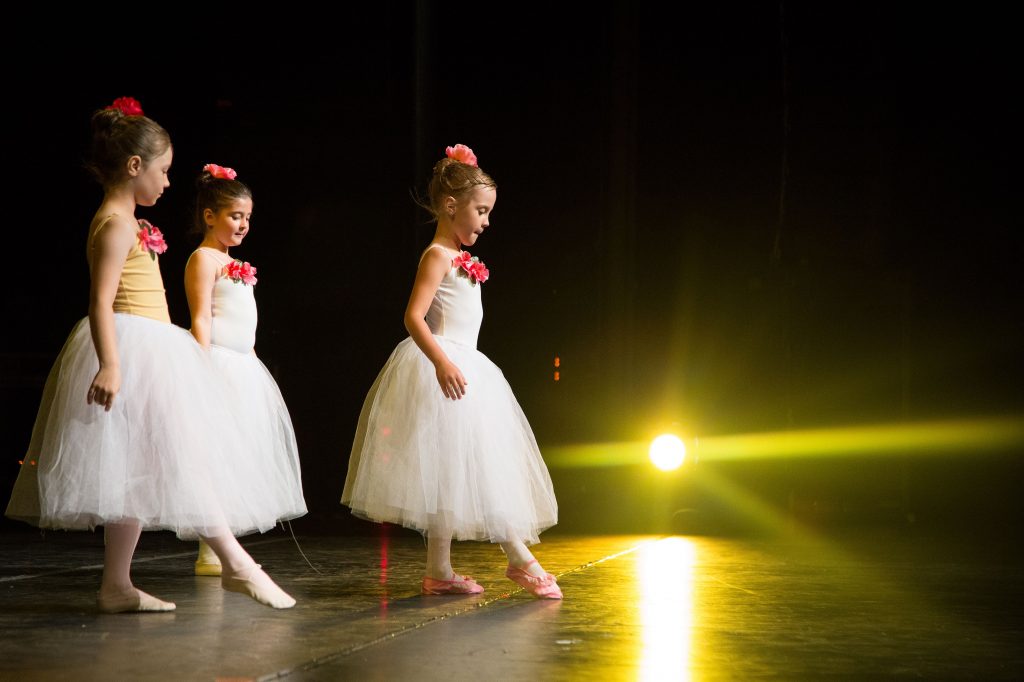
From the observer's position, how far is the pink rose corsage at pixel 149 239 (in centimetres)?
259

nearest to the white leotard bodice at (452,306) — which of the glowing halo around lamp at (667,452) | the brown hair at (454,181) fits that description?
the brown hair at (454,181)

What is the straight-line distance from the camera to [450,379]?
110 inches

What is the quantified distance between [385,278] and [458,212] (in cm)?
202

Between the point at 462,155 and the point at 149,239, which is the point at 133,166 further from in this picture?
the point at 462,155

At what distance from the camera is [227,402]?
8.78 ft

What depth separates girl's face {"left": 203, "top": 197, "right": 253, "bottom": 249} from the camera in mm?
3295

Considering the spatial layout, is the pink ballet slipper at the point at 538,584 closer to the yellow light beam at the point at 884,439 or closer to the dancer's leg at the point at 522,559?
the dancer's leg at the point at 522,559

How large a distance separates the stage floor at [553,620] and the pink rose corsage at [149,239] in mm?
748

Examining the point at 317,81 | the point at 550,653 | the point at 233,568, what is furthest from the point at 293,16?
the point at 550,653

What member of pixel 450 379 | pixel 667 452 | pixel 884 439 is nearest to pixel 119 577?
pixel 450 379

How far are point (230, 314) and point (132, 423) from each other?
2.95 ft

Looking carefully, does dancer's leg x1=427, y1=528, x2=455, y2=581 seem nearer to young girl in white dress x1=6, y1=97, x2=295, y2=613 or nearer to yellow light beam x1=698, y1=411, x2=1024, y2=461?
young girl in white dress x1=6, y1=97, x2=295, y2=613

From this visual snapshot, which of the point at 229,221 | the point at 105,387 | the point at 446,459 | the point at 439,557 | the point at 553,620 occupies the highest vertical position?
the point at 229,221

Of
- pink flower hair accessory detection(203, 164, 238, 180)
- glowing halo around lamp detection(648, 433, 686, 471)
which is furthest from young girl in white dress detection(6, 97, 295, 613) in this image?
glowing halo around lamp detection(648, 433, 686, 471)
